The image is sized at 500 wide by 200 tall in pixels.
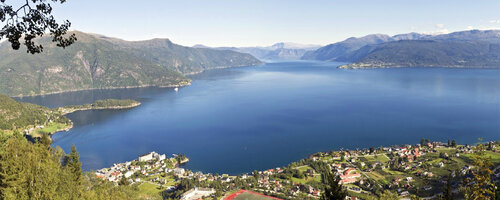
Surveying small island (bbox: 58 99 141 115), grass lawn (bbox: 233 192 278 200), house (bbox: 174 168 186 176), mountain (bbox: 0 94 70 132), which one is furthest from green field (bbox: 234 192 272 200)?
small island (bbox: 58 99 141 115)

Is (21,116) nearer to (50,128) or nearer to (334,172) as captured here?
(50,128)

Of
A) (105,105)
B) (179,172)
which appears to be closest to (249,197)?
(179,172)

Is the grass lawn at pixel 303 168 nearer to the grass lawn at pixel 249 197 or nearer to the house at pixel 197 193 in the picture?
the grass lawn at pixel 249 197

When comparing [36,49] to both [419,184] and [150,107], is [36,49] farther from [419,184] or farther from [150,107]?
[150,107]

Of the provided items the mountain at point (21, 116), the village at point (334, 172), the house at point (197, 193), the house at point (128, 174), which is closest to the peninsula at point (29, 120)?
the mountain at point (21, 116)

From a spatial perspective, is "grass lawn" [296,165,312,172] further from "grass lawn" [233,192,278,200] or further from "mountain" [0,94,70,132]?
"mountain" [0,94,70,132]
